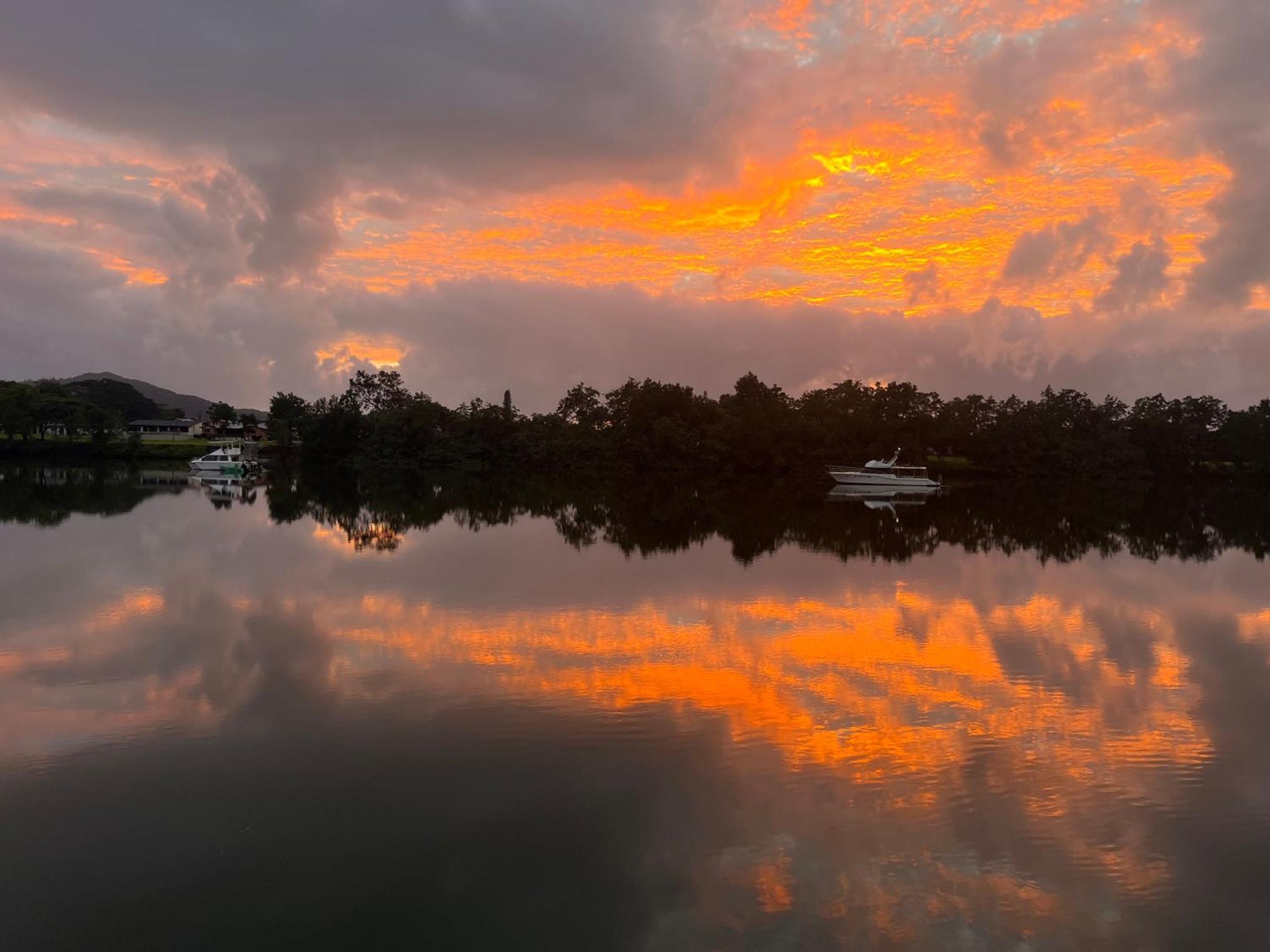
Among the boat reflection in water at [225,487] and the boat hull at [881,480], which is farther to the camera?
the boat hull at [881,480]

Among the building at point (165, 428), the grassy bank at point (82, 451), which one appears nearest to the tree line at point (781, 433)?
the grassy bank at point (82, 451)

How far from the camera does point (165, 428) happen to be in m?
137

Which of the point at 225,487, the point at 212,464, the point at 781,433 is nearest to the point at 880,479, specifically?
the point at 781,433

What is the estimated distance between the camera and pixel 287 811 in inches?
308

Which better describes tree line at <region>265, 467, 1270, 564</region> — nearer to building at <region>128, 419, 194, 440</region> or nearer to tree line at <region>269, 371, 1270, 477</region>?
tree line at <region>269, 371, 1270, 477</region>

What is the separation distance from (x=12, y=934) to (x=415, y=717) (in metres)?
4.76

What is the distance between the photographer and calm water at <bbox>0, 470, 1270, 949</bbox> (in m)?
6.43

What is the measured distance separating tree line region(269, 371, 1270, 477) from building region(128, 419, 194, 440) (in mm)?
47010

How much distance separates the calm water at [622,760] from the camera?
643cm

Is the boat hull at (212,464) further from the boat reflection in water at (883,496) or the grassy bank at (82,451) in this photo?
the boat reflection in water at (883,496)

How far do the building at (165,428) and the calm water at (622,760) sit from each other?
122 m

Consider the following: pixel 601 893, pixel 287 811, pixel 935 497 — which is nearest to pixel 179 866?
pixel 287 811

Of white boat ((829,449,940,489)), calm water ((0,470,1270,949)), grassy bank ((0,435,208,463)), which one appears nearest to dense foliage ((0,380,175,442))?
grassy bank ((0,435,208,463))

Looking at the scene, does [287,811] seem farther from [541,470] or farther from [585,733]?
[541,470]
